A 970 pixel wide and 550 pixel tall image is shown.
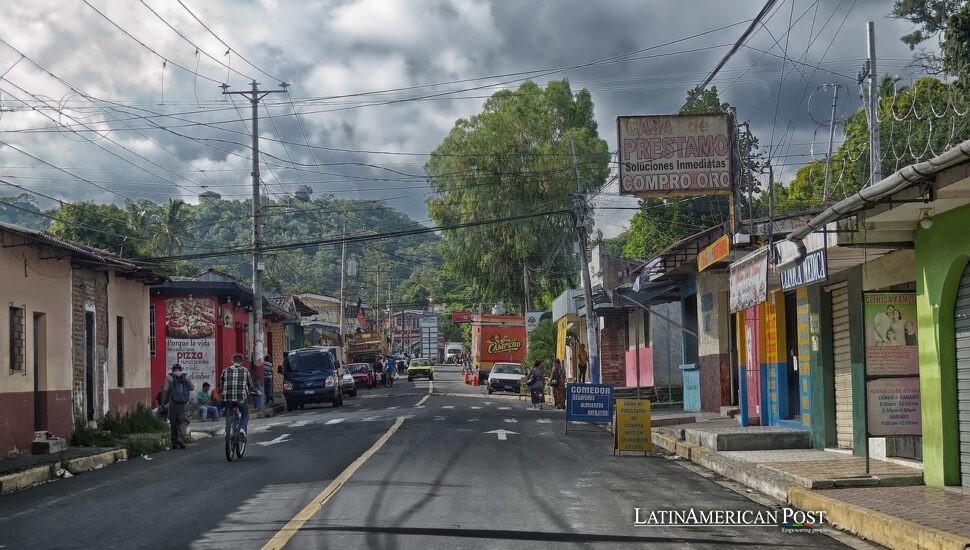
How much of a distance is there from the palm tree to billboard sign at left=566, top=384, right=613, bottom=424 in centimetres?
5426

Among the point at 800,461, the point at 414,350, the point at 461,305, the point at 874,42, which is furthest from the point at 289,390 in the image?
the point at 414,350

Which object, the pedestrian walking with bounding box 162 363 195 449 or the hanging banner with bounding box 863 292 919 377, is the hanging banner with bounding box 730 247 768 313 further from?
the pedestrian walking with bounding box 162 363 195 449

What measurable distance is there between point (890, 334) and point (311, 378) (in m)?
30.5

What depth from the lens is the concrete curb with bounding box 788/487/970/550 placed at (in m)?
8.83

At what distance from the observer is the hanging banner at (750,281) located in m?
17.0

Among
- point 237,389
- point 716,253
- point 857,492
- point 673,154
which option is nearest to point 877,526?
point 857,492

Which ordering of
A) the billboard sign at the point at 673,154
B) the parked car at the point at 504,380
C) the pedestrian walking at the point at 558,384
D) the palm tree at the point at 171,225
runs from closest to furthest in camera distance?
the billboard sign at the point at 673,154
the pedestrian walking at the point at 558,384
the parked car at the point at 504,380
the palm tree at the point at 171,225

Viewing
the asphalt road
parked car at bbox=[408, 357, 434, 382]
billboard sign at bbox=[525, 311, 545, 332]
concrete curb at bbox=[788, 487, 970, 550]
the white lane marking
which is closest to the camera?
concrete curb at bbox=[788, 487, 970, 550]

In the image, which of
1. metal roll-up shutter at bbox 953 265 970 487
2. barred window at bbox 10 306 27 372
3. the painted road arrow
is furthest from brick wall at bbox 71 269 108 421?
metal roll-up shutter at bbox 953 265 970 487

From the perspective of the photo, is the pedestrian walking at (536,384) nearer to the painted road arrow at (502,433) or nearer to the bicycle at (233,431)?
the painted road arrow at (502,433)

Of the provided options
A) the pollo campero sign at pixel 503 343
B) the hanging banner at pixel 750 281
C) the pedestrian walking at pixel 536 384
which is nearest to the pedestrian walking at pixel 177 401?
the hanging banner at pixel 750 281

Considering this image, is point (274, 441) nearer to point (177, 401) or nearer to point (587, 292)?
point (177, 401)

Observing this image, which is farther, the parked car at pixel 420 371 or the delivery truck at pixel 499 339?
the parked car at pixel 420 371

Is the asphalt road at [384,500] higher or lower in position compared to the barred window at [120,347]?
lower
